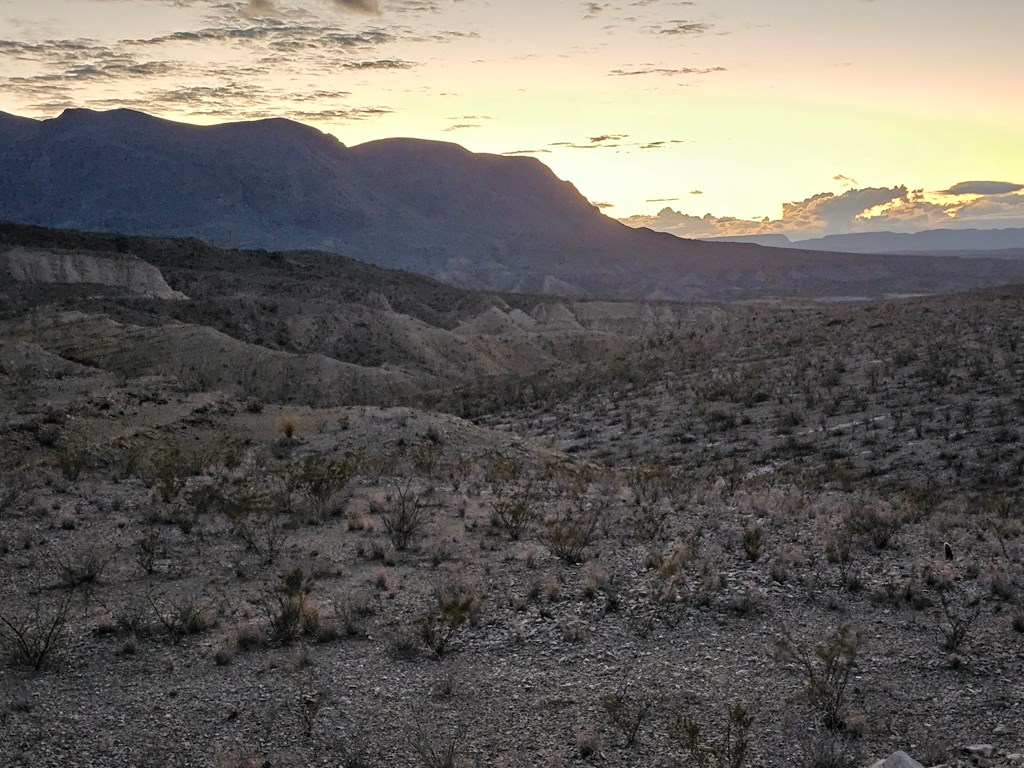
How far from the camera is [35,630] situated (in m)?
6.98

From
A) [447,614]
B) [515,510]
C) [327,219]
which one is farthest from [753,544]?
[327,219]

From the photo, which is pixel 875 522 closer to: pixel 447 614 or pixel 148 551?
pixel 447 614

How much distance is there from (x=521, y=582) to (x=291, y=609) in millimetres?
2376

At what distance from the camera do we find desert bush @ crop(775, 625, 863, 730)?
5.85 m

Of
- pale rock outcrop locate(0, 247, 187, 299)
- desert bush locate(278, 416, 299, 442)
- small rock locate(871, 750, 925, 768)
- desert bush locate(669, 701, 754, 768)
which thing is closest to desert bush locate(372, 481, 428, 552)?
desert bush locate(669, 701, 754, 768)

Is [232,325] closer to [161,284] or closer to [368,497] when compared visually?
[161,284]

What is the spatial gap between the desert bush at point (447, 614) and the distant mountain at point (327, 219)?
13378 centimetres

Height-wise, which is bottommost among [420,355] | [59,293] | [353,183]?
[420,355]

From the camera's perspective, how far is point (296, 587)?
7.85 metres

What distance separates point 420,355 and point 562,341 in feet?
37.2

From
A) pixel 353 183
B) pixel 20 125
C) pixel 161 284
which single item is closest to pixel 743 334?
pixel 161 284

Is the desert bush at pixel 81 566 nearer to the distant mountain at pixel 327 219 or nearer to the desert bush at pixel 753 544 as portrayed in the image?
the desert bush at pixel 753 544

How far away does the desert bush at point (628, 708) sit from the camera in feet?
→ 18.7

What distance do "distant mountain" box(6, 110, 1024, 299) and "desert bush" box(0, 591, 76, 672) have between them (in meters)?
135
